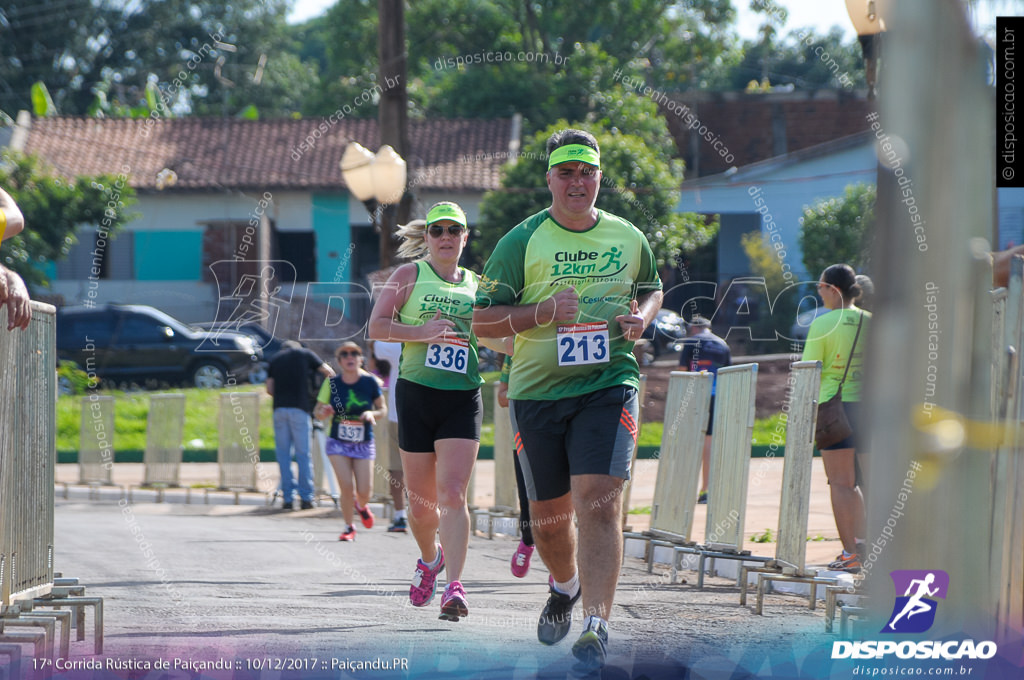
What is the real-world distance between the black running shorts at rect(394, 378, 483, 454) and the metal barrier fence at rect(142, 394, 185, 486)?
31.8 feet

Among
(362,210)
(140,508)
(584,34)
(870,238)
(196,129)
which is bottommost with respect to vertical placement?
(140,508)

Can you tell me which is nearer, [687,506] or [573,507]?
[573,507]

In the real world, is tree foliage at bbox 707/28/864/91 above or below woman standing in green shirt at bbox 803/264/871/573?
above

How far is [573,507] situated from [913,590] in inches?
117

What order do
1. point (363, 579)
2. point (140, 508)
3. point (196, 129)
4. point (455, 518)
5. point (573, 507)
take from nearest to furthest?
1. point (573, 507)
2. point (455, 518)
3. point (363, 579)
4. point (140, 508)
5. point (196, 129)

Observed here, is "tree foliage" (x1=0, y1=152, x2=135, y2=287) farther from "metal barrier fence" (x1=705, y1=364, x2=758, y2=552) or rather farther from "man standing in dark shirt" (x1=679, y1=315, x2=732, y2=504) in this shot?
"metal barrier fence" (x1=705, y1=364, x2=758, y2=552)

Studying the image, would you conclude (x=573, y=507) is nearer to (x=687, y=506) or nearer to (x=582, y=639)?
(x=582, y=639)

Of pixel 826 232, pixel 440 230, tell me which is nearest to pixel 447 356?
pixel 440 230

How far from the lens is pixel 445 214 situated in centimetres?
680

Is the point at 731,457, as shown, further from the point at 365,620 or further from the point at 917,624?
the point at 917,624

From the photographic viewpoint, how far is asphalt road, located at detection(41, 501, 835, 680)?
4688mm

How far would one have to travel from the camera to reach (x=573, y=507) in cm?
532

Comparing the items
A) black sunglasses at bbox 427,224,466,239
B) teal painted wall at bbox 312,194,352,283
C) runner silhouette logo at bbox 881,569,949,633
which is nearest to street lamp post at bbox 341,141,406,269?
black sunglasses at bbox 427,224,466,239

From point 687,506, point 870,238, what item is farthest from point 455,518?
point 870,238
